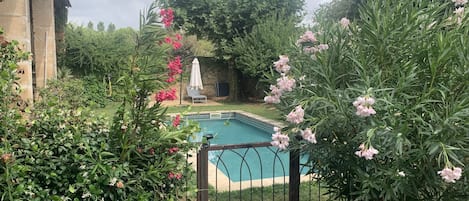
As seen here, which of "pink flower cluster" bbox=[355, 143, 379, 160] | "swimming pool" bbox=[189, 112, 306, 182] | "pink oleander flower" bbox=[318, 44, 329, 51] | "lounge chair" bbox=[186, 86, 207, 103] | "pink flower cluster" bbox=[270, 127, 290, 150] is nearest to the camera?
"pink flower cluster" bbox=[355, 143, 379, 160]

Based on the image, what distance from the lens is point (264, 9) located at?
16703mm

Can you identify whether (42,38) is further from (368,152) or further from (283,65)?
(368,152)

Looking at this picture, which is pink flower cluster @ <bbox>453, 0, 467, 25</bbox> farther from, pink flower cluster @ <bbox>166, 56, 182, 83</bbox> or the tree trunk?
the tree trunk

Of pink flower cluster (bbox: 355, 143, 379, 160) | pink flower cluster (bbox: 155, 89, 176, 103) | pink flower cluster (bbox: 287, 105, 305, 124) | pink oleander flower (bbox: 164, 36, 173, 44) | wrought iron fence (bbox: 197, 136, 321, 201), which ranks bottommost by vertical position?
wrought iron fence (bbox: 197, 136, 321, 201)

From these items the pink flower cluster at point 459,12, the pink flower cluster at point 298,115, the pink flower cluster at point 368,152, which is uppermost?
the pink flower cluster at point 459,12

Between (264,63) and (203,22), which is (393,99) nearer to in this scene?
(264,63)

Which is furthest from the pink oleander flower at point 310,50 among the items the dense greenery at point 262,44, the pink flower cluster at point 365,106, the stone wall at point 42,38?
the dense greenery at point 262,44

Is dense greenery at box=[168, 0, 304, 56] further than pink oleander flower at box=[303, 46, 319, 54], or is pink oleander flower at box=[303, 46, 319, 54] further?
dense greenery at box=[168, 0, 304, 56]

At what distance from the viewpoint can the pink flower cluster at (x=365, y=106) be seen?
222cm

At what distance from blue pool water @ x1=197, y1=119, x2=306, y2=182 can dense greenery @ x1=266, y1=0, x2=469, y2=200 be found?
3.59m

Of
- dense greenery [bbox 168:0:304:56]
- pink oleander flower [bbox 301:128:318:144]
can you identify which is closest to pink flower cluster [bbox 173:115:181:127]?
pink oleander flower [bbox 301:128:318:144]

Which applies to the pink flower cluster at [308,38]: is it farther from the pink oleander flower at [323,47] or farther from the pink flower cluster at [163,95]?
the pink flower cluster at [163,95]

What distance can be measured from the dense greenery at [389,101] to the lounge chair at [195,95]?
14.5m

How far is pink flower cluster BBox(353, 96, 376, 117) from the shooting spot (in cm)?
222
